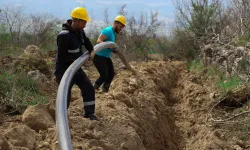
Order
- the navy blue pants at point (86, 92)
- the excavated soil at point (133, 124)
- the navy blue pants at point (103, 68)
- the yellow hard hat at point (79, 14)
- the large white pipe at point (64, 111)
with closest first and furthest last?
the large white pipe at point (64, 111) < the excavated soil at point (133, 124) < the yellow hard hat at point (79, 14) < the navy blue pants at point (86, 92) < the navy blue pants at point (103, 68)

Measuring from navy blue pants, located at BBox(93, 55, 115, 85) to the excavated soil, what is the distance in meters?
0.29

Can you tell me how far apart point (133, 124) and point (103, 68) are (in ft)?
5.76

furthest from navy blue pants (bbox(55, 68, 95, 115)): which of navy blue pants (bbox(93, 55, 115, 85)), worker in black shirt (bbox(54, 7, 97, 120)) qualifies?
navy blue pants (bbox(93, 55, 115, 85))

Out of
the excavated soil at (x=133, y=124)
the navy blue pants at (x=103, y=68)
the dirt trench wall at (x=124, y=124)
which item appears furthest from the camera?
the navy blue pants at (x=103, y=68)

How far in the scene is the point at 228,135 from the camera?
6016 millimetres

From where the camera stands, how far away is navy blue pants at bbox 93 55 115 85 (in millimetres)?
6617

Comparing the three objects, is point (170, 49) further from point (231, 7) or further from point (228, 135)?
point (228, 135)

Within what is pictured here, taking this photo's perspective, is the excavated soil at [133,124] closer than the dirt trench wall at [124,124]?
Yes

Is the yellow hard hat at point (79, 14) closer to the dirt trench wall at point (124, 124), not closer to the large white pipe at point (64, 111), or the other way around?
the large white pipe at point (64, 111)

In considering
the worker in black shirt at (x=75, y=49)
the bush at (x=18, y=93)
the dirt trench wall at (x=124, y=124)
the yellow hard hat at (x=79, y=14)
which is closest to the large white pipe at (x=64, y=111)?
the worker in black shirt at (x=75, y=49)

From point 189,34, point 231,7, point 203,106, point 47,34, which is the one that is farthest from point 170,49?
point 203,106

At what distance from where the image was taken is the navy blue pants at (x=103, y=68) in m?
6.62

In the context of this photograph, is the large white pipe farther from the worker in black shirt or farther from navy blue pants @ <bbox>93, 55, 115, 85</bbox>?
navy blue pants @ <bbox>93, 55, 115, 85</bbox>

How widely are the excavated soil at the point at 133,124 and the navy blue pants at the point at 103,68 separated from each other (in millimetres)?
291
